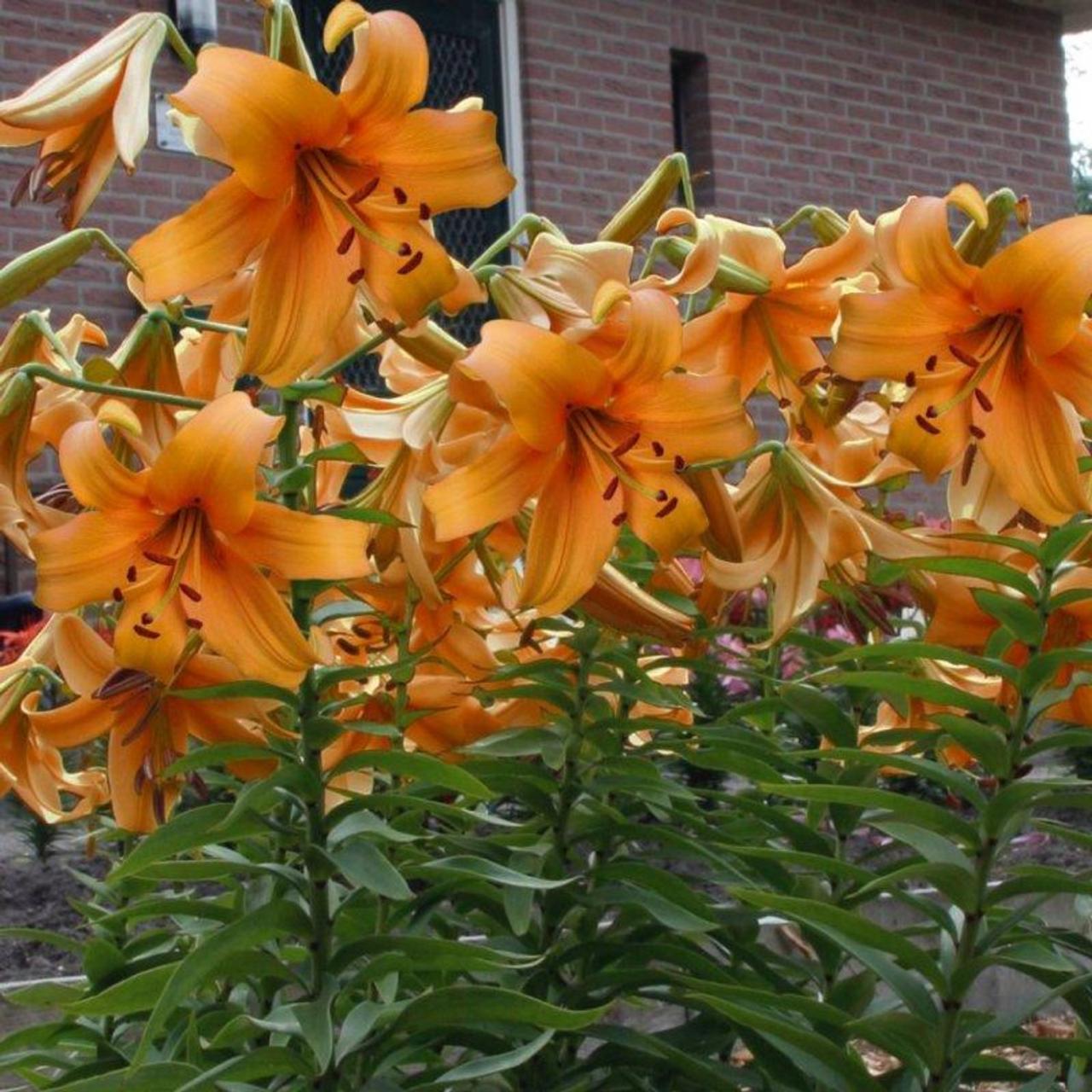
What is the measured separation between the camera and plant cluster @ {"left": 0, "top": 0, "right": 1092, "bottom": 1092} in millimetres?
1104

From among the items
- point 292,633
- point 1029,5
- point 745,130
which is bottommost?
point 292,633

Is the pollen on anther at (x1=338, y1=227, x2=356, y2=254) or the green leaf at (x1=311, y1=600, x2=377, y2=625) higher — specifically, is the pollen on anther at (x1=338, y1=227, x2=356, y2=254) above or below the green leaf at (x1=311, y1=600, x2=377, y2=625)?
above

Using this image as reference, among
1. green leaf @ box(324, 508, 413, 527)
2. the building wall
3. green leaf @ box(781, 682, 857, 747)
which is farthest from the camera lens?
the building wall

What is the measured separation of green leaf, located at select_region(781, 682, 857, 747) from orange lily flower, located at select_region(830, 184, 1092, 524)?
0.31 metres

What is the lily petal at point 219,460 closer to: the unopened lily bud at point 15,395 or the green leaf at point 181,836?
the unopened lily bud at point 15,395

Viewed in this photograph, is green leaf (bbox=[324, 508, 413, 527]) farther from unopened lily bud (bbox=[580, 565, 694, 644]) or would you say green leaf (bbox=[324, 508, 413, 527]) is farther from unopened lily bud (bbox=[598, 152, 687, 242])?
unopened lily bud (bbox=[598, 152, 687, 242])

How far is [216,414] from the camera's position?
3.49 ft

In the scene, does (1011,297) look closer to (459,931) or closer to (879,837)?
(459,931)

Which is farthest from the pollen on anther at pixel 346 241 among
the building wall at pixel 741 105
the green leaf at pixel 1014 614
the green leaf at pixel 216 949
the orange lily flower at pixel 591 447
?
the building wall at pixel 741 105

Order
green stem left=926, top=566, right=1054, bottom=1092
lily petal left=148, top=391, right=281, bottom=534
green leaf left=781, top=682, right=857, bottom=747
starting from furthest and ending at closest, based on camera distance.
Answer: green leaf left=781, top=682, right=857, bottom=747
green stem left=926, top=566, right=1054, bottom=1092
lily petal left=148, top=391, right=281, bottom=534

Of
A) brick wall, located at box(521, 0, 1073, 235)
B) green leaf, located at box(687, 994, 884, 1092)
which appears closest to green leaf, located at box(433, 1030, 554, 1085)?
green leaf, located at box(687, 994, 884, 1092)

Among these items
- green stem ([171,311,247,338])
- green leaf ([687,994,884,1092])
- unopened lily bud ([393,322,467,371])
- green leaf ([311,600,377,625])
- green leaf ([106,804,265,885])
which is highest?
green stem ([171,311,247,338])

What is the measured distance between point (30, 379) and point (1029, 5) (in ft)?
25.3

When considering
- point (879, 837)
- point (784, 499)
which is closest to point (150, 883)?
point (784, 499)
